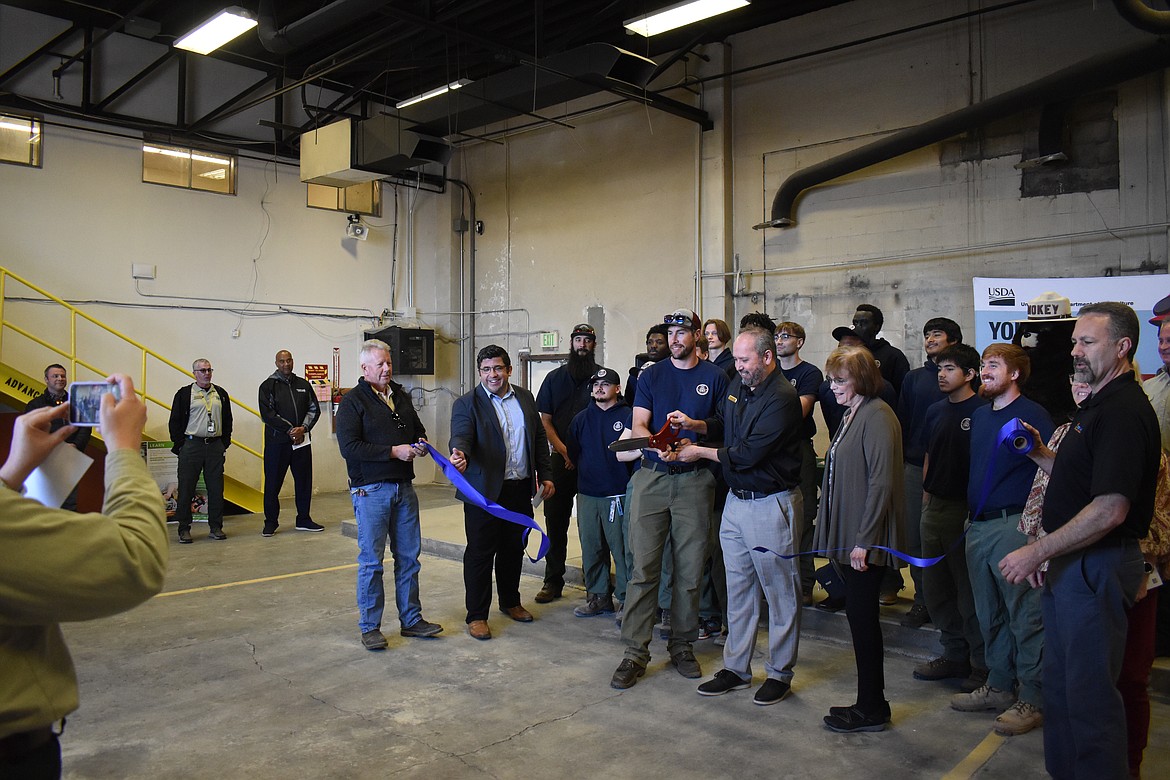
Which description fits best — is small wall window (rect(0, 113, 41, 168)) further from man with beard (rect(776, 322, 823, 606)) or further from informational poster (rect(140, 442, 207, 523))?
man with beard (rect(776, 322, 823, 606))

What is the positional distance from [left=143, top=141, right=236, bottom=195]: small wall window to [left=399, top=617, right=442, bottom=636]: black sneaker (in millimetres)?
8087

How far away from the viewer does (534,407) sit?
18.6 feet

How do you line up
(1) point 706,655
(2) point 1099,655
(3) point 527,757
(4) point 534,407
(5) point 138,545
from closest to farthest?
(5) point 138,545, (2) point 1099,655, (3) point 527,757, (1) point 706,655, (4) point 534,407

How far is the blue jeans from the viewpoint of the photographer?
16.4 ft

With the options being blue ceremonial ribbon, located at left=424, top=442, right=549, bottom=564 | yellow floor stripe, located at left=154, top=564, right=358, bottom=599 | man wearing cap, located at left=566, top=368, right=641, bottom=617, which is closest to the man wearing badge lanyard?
yellow floor stripe, located at left=154, top=564, right=358, bottom=599

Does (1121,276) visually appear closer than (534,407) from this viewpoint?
No

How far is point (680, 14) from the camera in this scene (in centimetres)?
707

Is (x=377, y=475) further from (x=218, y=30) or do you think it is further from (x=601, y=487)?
(x=218, y=30)

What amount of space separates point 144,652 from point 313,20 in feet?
17.7

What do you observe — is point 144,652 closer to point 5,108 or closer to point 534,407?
point 534,407

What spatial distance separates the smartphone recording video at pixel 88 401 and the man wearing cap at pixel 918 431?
4.29 m

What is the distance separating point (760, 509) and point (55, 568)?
3.23 m

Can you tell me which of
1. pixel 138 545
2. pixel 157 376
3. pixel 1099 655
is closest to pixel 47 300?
pixel 157 376

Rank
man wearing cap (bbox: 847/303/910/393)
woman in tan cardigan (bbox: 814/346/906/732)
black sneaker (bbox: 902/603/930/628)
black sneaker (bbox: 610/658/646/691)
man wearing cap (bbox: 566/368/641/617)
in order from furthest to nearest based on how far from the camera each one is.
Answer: man wearing cap (bbox: 847/303/910/393), man wearing cap (bbox: 566/368/641/617), black sneaker (bbox: 902/603/930/628), black sneaker (bbox: 610/658/646/691), woman in tan cardigan (bbox: 814/346/906/732)
